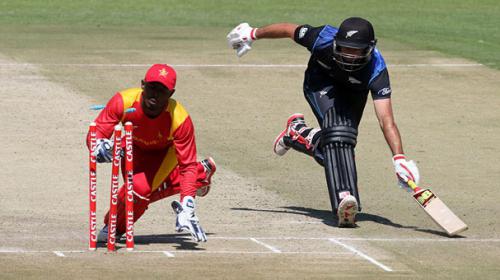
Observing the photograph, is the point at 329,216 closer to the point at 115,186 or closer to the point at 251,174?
the point at 251,174

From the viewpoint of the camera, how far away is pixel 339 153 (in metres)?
13.4

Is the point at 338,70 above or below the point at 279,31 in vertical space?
below

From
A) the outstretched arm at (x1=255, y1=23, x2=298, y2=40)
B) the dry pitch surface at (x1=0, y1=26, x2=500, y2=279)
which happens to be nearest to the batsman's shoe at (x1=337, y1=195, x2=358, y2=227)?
the dry pitch surface at (x1=0, y1=26, x2=500, y2=279)

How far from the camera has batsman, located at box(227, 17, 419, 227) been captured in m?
13.1

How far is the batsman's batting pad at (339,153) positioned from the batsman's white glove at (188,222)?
2033 mm

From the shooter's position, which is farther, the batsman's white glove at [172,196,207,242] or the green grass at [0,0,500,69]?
the green grass at [0,0,500,69]

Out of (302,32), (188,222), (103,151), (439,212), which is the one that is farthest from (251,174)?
(103,151)

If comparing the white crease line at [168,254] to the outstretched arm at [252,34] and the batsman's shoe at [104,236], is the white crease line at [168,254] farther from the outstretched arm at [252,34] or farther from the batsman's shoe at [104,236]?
the outstretched arm at [252,34]

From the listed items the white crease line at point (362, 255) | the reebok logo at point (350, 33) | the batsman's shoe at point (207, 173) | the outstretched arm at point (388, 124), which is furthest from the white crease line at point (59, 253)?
the reebok logo at point (350, 33)

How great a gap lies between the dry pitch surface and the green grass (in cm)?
235

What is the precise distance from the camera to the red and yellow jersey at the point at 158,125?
462 inches

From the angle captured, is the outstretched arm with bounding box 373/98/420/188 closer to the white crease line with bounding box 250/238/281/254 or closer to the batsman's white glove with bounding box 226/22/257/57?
the white crease line with bounding box 250/238/281/254

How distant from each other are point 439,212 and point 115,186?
10.7 ft

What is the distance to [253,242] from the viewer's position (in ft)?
40.1
